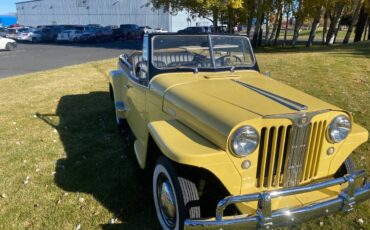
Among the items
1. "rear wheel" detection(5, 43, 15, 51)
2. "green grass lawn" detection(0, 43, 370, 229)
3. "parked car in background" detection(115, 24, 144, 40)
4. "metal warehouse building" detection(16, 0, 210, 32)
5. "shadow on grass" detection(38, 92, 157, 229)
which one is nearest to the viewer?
"green grass lawn" detection(0, 43, 370, 229)

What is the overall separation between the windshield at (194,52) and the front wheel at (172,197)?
1503 millimetres

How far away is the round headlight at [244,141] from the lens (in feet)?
8.74

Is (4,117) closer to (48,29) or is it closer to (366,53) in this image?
(366,53)

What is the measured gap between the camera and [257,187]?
2.89 metres

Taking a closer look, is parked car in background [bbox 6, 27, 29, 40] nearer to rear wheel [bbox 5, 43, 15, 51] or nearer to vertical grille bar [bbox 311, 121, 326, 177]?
rear wheel [bbox 5, 43, 15, 51]

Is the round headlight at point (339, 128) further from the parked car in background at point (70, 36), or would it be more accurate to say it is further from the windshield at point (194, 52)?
the parked car in background at point (70, 36)

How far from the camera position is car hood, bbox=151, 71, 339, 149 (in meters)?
2.81

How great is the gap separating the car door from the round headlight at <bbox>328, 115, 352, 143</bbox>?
2.01 m

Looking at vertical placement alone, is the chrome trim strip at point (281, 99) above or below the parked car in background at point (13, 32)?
above

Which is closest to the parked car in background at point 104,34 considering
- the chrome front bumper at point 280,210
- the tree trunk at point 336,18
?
the tree trunk at point 336,18

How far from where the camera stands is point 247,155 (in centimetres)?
273

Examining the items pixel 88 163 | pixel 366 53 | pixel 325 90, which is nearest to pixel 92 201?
pixel 88 163

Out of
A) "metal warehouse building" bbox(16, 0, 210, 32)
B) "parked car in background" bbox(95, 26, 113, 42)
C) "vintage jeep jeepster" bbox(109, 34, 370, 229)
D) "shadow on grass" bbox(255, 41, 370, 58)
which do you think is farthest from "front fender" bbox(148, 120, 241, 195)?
"metal warehouse building" bbox(16, 0, 210, 32)

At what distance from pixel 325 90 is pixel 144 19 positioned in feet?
136
